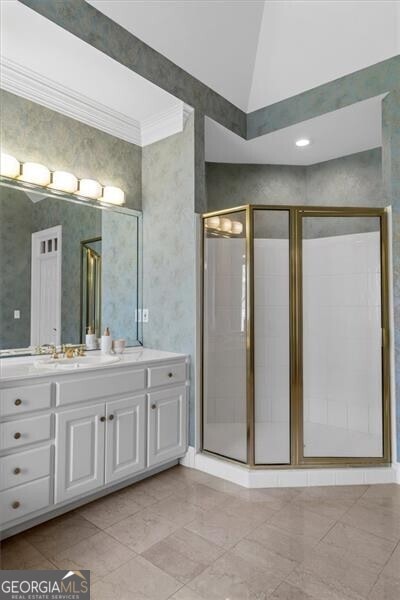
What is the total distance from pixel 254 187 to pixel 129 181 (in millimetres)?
1598

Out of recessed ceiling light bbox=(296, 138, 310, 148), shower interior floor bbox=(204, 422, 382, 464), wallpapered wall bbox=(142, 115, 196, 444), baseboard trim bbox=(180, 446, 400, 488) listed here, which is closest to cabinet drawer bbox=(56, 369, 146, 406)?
wallpapered wall bbox=(142, 115, 196, 444)

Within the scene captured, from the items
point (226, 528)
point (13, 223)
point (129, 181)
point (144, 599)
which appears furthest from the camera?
point (129, 181)

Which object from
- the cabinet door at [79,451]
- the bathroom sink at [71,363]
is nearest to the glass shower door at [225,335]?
the bathroom sink at [71,363]

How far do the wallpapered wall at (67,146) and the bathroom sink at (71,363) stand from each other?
140cm

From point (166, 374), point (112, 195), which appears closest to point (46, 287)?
point (112, 195)

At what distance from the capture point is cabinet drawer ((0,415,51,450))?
1.88 meters

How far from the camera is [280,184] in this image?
4.25 meters

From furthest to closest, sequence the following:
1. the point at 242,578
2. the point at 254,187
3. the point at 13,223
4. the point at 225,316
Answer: the point at 254,187 → the point at 225,316 → the point at 13,223 → the point at 242,578

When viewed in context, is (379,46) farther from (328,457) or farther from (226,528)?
(226,528)

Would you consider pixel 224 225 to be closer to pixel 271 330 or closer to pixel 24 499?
pixel 271 330

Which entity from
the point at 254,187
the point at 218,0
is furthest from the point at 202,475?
the point at 218,0

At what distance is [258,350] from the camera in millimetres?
2789

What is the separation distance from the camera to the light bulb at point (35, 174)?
99.5 inches

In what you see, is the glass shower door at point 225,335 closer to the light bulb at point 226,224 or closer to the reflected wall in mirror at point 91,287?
the light bulb at point 226,224
